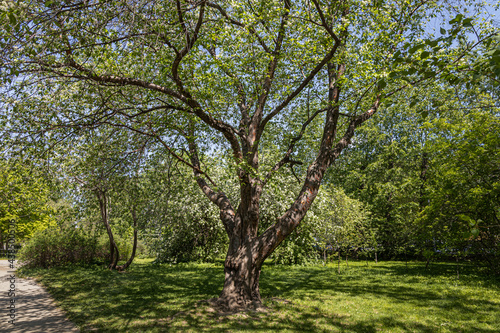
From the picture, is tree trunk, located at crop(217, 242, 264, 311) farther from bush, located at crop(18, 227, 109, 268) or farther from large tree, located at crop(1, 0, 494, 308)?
bush, located at crop(18, 227, 109, 268)

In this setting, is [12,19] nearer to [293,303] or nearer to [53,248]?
[293,303]

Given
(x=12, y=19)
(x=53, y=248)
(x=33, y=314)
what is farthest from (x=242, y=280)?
(x=53, y=248)

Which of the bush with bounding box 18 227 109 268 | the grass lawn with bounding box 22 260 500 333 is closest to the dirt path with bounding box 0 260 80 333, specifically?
the grass lawn with bounding box 22 260 500 333

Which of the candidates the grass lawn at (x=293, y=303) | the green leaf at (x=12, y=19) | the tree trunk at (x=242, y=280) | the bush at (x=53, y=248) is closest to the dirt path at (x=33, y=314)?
the grass lawn at (x=293, y=303)

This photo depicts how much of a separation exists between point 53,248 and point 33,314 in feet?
29.1

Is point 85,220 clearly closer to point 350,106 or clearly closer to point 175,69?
point 175,69

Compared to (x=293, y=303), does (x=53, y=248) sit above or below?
above

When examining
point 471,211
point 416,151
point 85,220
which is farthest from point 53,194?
point 416,151

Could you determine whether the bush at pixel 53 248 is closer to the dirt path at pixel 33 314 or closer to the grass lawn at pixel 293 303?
the grass lawn at pixel 293 303

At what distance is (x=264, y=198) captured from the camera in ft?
Result: 51.4

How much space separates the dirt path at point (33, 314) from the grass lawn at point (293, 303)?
262mm

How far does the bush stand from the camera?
14.1 meters

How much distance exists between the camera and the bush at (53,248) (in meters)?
14.1

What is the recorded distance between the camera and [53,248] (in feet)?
47.0
